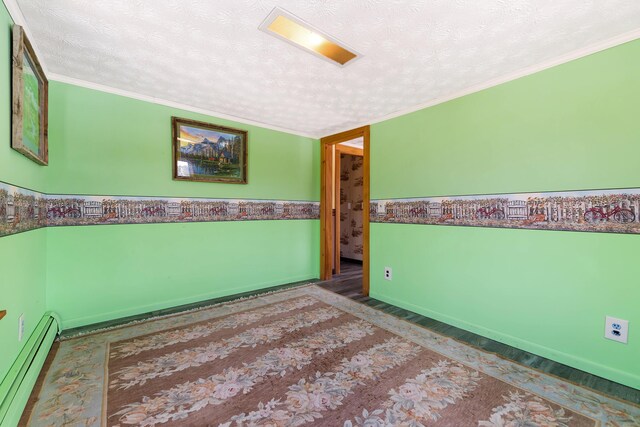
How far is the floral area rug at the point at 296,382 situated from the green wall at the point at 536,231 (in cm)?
39

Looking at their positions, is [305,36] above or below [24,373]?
above

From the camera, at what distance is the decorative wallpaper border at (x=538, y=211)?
5.70 feet

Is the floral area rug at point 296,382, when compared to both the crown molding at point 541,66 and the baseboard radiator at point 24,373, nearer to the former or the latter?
the baseboard radiator at point 24,373

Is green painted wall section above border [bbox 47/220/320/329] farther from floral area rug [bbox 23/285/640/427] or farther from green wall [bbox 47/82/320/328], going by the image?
floral area rug [bbox 23/285/640/427]

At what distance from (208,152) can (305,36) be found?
1912 mm

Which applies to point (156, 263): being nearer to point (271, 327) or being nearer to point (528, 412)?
point (271, 327)

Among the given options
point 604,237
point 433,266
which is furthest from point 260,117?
point 604,237

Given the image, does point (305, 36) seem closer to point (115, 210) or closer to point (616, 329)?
point (115, 210)

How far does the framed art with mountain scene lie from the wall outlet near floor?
11.8 feet

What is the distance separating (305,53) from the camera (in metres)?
1.96

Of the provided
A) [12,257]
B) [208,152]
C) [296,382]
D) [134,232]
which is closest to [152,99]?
[208,152]

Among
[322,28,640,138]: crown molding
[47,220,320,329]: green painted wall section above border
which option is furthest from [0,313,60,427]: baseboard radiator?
[322,28,640,138]: crown molding

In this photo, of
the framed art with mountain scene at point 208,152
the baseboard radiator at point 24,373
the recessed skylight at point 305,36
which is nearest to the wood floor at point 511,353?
the framed art with mountain scene at point 208,152

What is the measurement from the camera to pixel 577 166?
190 centimetres
